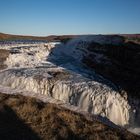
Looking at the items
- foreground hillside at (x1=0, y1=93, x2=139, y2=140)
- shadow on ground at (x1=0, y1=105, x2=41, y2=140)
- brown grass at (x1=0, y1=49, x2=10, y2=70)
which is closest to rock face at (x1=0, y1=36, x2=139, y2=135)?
brown grass at (x1=0, y1=49, x2=10, y2=70)

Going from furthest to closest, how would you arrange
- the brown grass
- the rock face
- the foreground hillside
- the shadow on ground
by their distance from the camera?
the brown grass, the rock face, the foreground hillside, the shadow on ground

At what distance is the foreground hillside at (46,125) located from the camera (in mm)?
10234

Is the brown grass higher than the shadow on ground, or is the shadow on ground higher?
the brown grass

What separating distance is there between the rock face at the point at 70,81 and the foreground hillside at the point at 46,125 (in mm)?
3661

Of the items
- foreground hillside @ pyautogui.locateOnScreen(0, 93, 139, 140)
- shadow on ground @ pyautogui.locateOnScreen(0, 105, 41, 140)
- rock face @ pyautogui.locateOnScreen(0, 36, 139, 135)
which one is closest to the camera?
shadow on ground @ pyautogui.locateOnScreen(0, 105, 41, 140)

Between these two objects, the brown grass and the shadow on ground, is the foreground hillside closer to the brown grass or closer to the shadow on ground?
the shadow on ground

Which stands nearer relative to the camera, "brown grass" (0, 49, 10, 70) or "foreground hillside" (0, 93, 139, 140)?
"foreground hillside" (0, 93, 139, 140)

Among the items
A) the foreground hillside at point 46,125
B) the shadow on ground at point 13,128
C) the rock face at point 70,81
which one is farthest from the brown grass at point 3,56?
the shadow on ground at point 13,128

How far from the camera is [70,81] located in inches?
746

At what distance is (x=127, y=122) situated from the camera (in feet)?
54.4

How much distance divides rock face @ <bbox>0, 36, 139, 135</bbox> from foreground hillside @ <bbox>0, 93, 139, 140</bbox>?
12.0ft

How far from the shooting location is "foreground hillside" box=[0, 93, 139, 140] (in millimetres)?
10234

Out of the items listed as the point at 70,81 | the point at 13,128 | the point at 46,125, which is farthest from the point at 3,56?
the point at 13,128

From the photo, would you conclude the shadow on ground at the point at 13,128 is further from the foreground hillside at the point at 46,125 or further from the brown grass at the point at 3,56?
the brown grass at the point at 3,56
